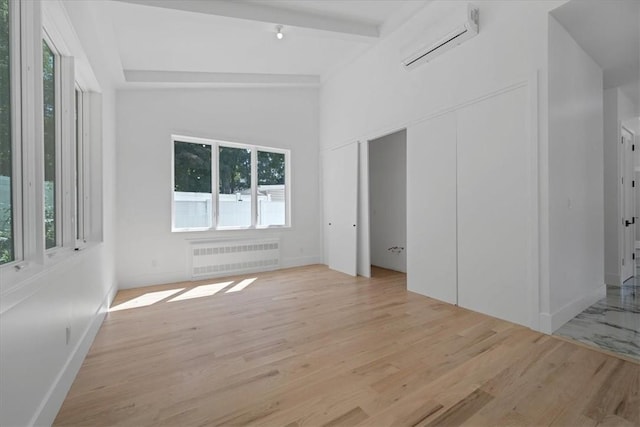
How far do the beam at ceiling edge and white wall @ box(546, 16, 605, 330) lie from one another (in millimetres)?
3908

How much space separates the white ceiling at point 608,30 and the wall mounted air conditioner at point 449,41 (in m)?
0.69

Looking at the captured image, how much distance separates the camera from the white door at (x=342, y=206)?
5.05m

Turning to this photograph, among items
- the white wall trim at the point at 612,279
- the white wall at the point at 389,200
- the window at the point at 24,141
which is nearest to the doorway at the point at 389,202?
the white wall at the point at 389,200

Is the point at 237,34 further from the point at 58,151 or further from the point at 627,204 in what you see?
the point at 627,204

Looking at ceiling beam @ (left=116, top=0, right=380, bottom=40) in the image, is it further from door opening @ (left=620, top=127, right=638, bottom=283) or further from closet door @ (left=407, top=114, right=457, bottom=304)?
door opening @ (left=620, top=127, right=638, bottom=283)

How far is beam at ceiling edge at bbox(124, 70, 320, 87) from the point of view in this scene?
4.30m

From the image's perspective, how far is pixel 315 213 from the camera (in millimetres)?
6059

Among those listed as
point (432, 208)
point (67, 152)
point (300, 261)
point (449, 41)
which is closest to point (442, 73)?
point (449, 41)

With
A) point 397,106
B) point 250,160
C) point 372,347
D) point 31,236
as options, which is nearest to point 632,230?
point 397,106

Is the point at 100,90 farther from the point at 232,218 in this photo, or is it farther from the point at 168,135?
the point at 232,218

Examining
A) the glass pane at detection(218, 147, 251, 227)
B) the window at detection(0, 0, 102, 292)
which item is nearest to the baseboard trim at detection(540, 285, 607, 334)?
the window at detection(0, 0, 102, 292)

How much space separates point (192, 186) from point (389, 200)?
3.56 metres

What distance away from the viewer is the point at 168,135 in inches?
183

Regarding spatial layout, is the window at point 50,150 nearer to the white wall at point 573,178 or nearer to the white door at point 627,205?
the white wall at point 573,178
